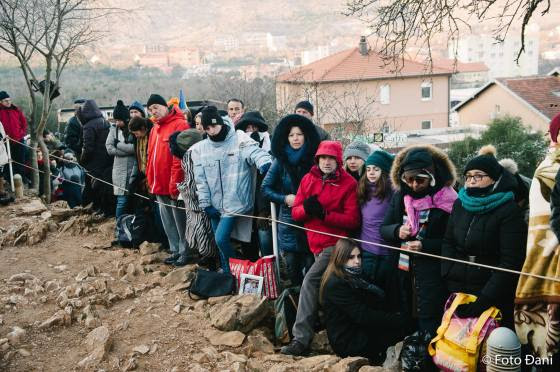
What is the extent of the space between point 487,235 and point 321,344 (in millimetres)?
1807

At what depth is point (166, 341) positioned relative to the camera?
16.8 feet

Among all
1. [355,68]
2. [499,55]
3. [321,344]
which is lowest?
[321,344]

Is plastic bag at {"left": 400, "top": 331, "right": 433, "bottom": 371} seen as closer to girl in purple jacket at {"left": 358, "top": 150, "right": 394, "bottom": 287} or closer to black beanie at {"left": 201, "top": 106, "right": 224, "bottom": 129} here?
girl in purple jacket at {"left": 358, "top": 150, "right": 394, "bottom": 287}

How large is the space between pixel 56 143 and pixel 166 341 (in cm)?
838

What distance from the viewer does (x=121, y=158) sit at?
26.4 feet

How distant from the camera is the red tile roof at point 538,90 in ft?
131

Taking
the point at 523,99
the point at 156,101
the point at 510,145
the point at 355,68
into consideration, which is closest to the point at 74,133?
the point at 156,101

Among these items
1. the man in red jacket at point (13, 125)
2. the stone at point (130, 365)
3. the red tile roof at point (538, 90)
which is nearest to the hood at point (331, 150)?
the stone at point (130, 365)

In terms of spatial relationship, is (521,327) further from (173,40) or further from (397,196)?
(173,40)

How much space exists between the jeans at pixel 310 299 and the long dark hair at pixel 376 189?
1.70 feet

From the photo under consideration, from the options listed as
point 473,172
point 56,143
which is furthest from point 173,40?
point 473,172

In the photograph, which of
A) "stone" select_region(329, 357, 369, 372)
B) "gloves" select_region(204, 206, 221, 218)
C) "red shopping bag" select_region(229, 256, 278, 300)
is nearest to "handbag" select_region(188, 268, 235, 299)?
"red shopping bag" select_region(229, 256, 278, 300)

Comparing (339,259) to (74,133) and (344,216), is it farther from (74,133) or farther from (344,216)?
(74,133)

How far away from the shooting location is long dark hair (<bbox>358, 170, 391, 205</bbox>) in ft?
16.6
